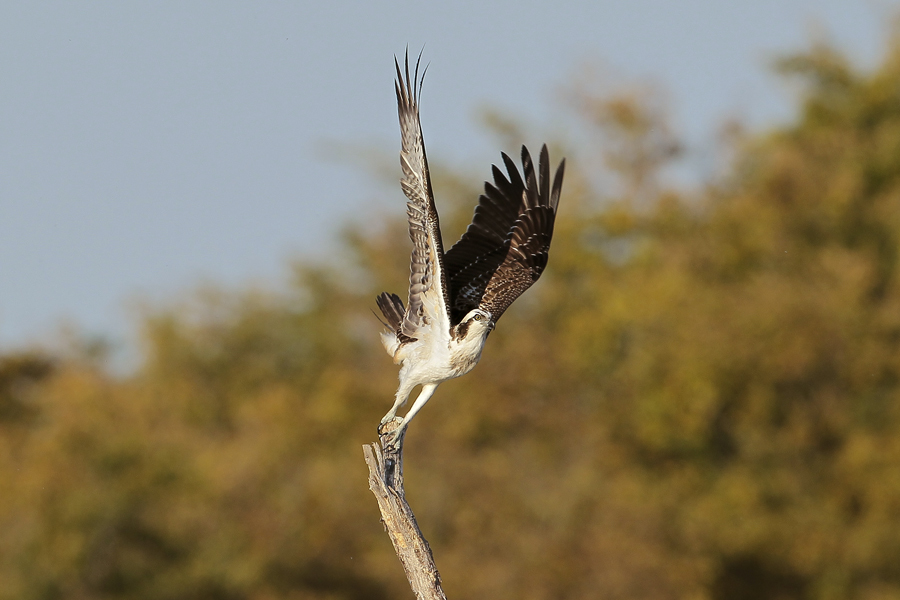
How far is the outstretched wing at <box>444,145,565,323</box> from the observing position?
410 inches

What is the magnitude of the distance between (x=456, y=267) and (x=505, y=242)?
452 millimetres

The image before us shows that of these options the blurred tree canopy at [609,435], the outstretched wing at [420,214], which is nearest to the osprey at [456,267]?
the outstretched wing at [420,214]

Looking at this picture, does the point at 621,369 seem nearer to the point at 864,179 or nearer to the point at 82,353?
the point at 864,179

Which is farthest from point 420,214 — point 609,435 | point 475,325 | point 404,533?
point 609,435

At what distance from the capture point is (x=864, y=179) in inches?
1190

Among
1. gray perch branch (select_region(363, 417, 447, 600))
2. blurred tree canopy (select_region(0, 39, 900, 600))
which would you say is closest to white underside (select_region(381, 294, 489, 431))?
gray perch branch (select_region(363, 417, 447, 600))

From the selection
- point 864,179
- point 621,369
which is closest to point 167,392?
point 621,369

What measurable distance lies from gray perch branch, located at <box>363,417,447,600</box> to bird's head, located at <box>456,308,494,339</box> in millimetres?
1071

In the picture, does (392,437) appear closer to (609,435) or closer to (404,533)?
(404,533)

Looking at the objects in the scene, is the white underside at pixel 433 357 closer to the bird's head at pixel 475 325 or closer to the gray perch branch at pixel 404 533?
the bird's head at pixel 475 325

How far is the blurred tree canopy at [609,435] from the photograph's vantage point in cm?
2489

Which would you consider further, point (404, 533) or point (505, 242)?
point (505, 242)

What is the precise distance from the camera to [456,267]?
10.8 m

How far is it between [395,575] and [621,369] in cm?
737
